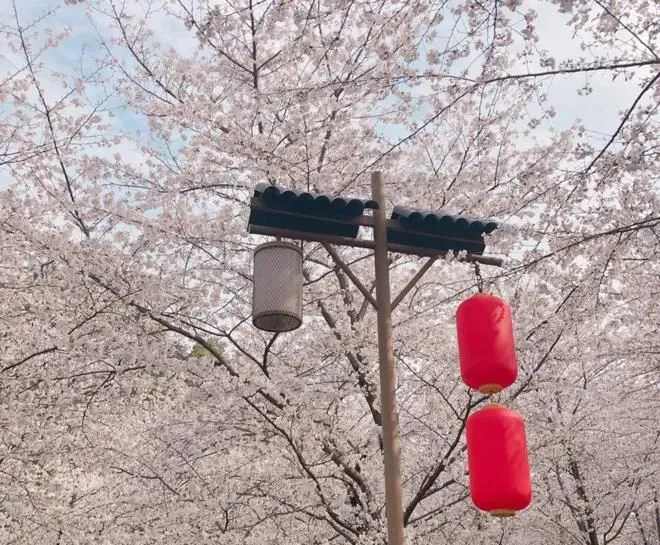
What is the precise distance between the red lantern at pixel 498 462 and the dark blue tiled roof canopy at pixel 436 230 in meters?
1.12

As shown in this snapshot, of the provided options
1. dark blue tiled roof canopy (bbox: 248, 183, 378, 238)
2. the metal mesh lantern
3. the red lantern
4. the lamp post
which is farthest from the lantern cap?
dark blue tiled roof canopy (bbox: 248, 183, 378, 238)

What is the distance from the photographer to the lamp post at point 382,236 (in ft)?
11.5

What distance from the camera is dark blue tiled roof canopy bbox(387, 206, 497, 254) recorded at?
391cm

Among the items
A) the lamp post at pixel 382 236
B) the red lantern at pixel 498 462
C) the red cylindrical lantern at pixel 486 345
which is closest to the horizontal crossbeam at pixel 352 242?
the lamp post at pixel 382 236

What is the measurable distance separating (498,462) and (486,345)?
1.95ft

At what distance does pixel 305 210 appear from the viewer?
3719mm

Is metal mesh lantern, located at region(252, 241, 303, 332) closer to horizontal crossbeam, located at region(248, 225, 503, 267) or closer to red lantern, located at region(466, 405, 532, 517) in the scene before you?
horizontal crossbeam, located at region(248, 225, 503, 267)

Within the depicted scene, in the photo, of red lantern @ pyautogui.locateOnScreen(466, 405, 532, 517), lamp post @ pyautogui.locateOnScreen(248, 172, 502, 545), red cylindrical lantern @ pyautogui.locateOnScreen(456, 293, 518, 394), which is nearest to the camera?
red lantern @ pyautogui.locateOnScreen(466, 405, 532, 517)

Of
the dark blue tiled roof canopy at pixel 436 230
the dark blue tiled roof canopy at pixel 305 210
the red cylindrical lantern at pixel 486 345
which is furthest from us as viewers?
the dark blue tiled roof canopy at pixel 436 230

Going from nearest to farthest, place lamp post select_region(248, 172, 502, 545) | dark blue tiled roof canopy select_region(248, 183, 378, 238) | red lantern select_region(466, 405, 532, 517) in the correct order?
1. red lantern select_region(466, 405, 532, 517)
2. lamp post select_region(248, 172, 502, 545)
3. dark blue tiled roof canopy select_region(248, 183, 378, 238)

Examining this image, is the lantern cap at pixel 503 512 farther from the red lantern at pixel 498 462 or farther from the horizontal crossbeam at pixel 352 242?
the horizontal crossbeam at pixel 352 242

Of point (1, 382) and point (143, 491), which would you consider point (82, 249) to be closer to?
point (1, 382)

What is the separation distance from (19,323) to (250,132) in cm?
374

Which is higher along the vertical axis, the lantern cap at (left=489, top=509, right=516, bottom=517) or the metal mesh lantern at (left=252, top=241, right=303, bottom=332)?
the metal mesh lantern at (left=252, top=241, right=303, bottom=332)
